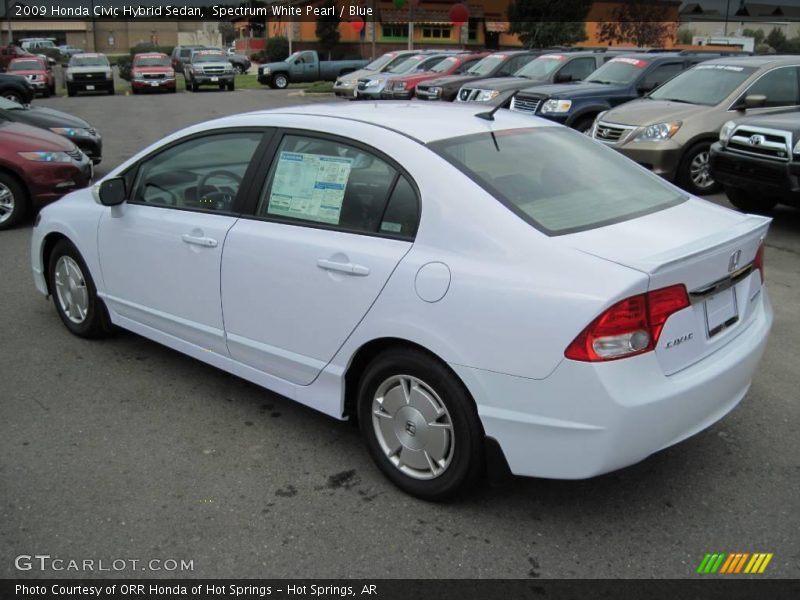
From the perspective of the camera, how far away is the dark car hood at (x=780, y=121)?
7.64 m

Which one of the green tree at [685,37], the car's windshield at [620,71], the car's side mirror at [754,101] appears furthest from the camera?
the green tree at [685,37]

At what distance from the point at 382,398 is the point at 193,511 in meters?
0.93

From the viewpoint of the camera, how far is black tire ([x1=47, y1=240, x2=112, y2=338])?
16.2ft

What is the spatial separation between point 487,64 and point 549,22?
32321 mm

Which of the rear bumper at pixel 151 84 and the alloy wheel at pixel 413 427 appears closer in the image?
the alloy wheel at pixel 413 427

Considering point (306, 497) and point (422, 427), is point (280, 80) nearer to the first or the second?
point (306, 497)

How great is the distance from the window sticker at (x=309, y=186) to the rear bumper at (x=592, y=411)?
108 cm

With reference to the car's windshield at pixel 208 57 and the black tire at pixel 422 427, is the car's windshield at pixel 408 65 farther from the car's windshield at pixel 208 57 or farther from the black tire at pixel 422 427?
the black tire at pixel 422 427

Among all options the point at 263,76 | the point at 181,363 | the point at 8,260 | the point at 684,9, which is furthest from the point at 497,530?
the point at 684,9

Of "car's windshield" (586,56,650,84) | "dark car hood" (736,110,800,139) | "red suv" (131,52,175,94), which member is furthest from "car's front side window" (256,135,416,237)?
"red suv" (131,52,175,94)

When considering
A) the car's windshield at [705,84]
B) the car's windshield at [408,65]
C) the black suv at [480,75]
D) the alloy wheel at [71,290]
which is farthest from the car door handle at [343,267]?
the car's windshield at [408,65]

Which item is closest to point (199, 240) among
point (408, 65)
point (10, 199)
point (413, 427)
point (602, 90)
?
point (413, 427)

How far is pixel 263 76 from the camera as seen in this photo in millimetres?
35344
